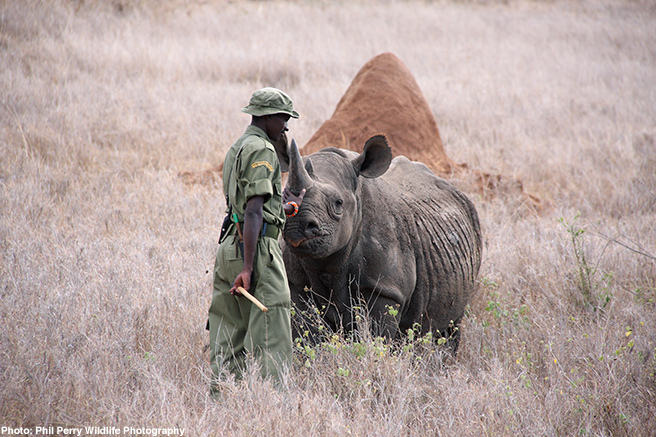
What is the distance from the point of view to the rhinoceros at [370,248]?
12.5ft

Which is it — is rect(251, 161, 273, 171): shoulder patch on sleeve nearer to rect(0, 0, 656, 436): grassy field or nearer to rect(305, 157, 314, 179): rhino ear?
rect(305, 157, 314, 179): rhino ear

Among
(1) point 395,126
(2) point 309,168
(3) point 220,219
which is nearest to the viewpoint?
(2) point 309,168

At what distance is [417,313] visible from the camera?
184 inches

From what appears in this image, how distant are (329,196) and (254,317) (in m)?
0.98

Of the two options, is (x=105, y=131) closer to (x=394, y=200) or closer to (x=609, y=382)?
(x=394, y=200)

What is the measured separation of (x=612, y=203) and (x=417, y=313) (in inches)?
228

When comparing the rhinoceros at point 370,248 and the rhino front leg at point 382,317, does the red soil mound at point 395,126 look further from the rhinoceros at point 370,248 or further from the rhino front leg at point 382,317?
the rhino front leg at point 382,317

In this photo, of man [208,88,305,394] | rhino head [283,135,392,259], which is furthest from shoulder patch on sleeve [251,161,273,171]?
rhino head [283,135,392,259]

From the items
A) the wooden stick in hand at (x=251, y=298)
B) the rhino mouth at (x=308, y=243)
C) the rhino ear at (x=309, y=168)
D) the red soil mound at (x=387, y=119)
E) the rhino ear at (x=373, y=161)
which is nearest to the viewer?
the wooden stick in hand at (x=251, y=298)

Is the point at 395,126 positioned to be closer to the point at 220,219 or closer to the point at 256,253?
the point at 220,219

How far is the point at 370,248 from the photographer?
4289 mm

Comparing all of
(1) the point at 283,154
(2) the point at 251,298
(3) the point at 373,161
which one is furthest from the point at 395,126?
(2) the point at 251,298

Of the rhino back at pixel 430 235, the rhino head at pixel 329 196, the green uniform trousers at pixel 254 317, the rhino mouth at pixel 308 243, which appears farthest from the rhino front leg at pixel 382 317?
the green uniform trousers at pixel 254 317

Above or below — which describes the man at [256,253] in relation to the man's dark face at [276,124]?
below
